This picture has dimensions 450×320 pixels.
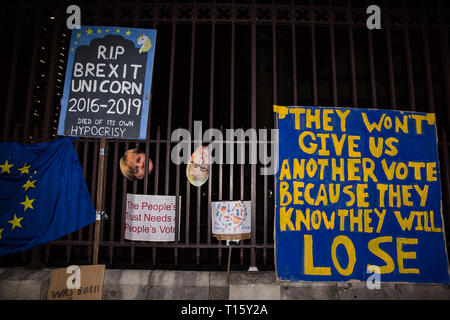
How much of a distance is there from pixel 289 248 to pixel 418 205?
1.98 meters

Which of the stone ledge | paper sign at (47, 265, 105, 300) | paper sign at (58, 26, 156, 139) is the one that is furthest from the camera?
Answer: paper sign at (58, 26, 156, 139)

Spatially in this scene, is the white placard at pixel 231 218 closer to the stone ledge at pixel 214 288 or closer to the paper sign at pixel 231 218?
the paper sign at pixel 231 218

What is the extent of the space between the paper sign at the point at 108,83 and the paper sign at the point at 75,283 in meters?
1.84

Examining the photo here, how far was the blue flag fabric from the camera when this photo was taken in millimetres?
3789

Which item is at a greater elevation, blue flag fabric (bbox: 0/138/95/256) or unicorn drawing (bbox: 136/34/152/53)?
unicorn drawing (bbox: 136/34/152/53)

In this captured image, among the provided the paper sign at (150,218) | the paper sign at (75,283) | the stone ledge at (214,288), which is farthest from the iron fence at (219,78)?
the paper sign at (75,283)

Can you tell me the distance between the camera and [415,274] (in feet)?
12.1

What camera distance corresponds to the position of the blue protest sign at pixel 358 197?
12.1ft

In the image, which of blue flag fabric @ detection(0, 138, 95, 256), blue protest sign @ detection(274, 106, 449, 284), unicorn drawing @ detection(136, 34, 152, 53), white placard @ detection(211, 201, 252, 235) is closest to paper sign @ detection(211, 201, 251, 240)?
white placard @ detection(211, 201, 252, 235)

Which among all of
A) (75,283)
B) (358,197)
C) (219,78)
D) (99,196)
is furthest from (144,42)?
(219,78)

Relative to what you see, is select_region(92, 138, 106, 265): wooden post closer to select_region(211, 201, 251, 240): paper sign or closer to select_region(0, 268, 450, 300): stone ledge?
select_region(0, 268, 450, 300): stone ledge

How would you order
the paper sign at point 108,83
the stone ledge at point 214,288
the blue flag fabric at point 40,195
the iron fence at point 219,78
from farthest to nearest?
the iron fence at point 219,78, the paper sign at point 108,83, the blue flag fabric at point 40,195, the stone ledge at point 214,288

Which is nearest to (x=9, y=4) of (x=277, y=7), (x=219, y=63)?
(x=277, y=7)
